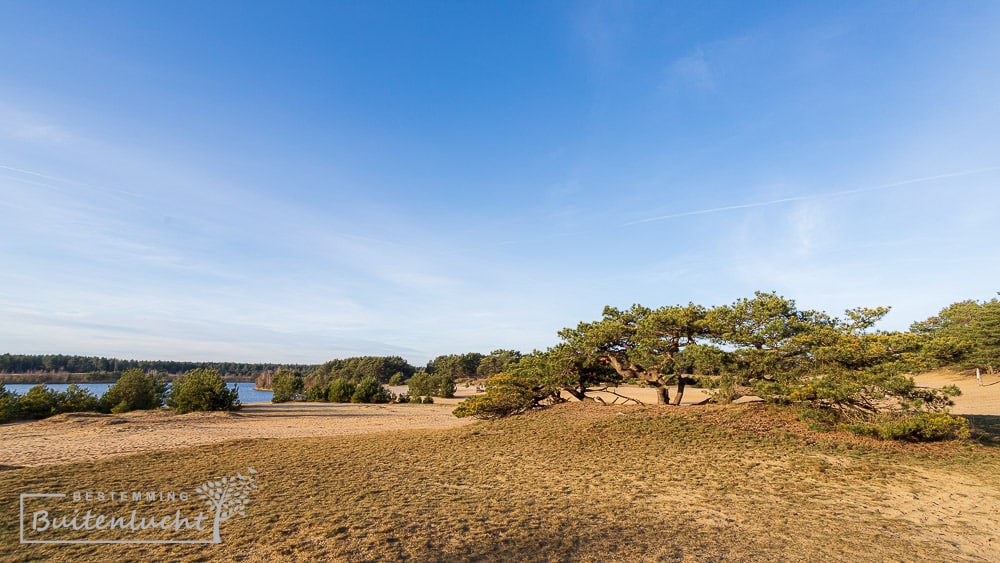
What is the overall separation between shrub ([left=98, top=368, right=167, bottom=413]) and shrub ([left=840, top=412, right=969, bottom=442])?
34412 mm

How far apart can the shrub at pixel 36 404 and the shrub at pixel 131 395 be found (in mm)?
2700

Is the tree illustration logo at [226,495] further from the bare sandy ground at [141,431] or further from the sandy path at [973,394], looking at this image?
the sandy path at [973,394]

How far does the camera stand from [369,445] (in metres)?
12.9

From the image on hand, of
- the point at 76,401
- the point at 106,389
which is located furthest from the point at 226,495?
the point at 106,389

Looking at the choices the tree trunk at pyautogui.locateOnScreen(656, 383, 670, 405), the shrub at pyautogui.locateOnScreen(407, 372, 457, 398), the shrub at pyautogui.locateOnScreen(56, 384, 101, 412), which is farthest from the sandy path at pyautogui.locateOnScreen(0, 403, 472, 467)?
the shrub at pyautogui.locateOnScreen(407, 372, 457, 398)

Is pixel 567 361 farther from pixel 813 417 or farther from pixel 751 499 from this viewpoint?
pixel 751 499

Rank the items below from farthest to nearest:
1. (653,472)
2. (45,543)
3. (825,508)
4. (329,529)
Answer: (653,472) < (825,508) < (329,529) < (45,543)

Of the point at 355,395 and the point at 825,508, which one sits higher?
the point at 825,508

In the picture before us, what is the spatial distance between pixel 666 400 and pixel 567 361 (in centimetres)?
427

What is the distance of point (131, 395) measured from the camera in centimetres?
2550

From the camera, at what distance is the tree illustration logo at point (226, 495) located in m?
6.32

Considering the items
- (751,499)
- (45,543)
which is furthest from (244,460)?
(751,499)

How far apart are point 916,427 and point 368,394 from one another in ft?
123

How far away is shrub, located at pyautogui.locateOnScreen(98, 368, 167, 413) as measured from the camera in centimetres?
2464
